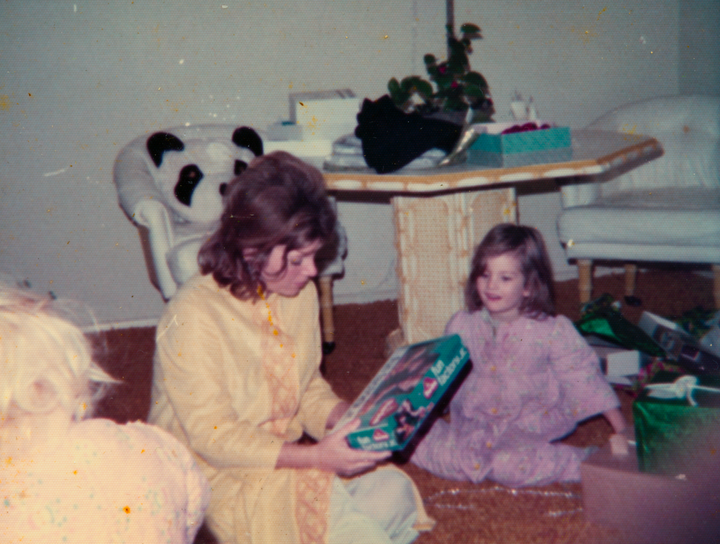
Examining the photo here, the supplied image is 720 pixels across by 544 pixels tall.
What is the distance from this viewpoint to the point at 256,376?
1.14 m

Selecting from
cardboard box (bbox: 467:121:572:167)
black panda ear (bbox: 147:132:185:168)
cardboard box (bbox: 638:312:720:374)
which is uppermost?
black panda ear (bbox: 147:132:185:168)

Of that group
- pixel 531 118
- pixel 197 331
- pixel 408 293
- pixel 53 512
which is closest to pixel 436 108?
pixel 531 118

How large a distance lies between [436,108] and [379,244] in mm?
901

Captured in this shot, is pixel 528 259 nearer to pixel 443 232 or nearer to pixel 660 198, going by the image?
pixel 443 232

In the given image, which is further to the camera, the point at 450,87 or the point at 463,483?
the point at 450,87

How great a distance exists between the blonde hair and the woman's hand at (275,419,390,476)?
0.49 m

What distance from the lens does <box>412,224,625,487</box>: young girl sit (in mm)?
1542

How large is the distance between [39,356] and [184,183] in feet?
6.60

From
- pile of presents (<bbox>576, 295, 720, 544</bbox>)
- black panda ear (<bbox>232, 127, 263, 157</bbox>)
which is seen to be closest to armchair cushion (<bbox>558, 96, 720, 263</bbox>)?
pile of presents (<bbox>576, 295, 720, 544</bbox>)

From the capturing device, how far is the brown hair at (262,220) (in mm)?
1076

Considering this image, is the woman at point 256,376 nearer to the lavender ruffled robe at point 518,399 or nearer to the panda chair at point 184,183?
the lavender ruffled robe at point 518,399

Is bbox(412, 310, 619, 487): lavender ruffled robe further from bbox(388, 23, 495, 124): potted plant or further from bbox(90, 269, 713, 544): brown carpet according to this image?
bbox(388, 23, 495, 124): potted plant

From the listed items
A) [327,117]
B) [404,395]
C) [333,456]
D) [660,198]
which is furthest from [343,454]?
[660,198]

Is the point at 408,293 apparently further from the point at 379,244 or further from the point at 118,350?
the point at 118,350
